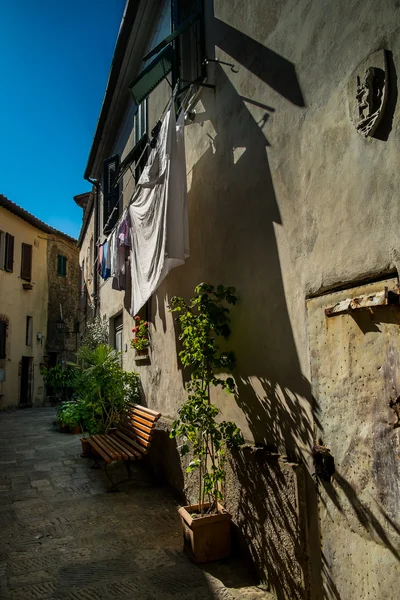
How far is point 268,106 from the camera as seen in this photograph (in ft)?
10.5

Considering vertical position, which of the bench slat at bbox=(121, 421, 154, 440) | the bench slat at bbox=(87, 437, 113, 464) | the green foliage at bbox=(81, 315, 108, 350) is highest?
the green foliage at bbox=(81, 315, 108, 350)

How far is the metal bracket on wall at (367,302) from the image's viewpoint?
78.1 inches

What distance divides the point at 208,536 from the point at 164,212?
293 cm

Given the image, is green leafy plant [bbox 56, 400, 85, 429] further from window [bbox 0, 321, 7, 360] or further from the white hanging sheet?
window [bbox 0, 321, 7, 360]

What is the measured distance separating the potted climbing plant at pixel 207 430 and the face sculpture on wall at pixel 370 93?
168 centimetres

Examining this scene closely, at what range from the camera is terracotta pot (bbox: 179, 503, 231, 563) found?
130 inches

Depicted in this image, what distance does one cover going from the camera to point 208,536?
10.9ft

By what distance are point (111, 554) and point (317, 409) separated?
225 centimetres

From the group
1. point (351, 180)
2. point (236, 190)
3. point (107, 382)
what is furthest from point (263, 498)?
point (107, 382)

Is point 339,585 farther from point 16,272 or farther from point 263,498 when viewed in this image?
point 16,272

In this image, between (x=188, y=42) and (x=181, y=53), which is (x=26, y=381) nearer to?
(x=181, y=53)

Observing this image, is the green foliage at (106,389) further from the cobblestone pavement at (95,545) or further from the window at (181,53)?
the window at (181,53)

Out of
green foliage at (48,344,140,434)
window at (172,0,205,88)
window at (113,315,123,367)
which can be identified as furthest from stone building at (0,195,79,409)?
window at (172,0,205,88)

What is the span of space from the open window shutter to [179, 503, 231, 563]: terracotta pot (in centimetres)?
716
